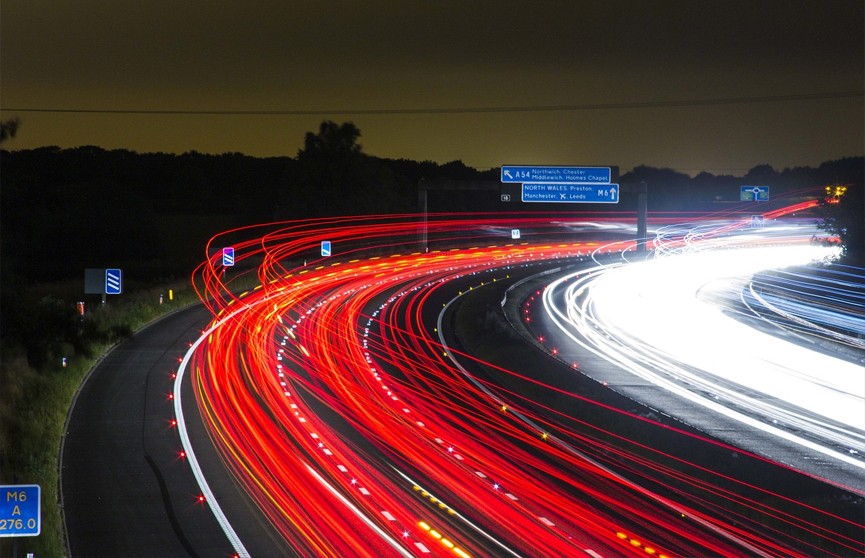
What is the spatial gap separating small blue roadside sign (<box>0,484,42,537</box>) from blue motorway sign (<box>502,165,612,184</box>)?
1923 inches

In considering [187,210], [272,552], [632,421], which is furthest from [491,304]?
[187,210]

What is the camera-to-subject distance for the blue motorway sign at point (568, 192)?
57750 mm

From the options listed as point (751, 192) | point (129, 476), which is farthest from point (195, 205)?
point (129, 476)

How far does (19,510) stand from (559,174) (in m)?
49.5

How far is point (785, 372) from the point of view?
2966 cm

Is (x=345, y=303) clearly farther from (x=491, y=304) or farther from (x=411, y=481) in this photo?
(x=411, y=481)

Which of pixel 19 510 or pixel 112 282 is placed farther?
pixel 112 282

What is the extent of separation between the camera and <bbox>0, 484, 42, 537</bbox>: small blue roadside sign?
10.1m

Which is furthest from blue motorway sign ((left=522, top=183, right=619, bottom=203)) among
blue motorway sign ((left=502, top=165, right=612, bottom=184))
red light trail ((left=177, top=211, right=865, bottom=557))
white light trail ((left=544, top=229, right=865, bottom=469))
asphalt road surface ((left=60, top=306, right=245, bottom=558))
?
asphalt road surface ((left=60, top=306, right=245, bottom=558))

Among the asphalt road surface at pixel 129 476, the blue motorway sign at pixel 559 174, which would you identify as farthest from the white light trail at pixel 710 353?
the asphalt road surface at pixel 129 476

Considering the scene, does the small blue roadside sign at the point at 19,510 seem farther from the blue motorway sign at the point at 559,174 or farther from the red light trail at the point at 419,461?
the blue motorway sign at the point at 559,174

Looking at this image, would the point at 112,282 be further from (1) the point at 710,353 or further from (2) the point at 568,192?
(2) the point at 568,192

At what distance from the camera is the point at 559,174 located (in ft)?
189

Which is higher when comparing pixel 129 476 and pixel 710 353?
pixel 129 476
